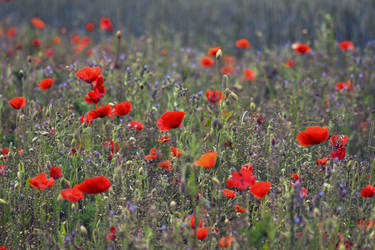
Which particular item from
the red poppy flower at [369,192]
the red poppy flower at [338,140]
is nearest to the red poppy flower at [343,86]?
the red poppy flower at [338,140]

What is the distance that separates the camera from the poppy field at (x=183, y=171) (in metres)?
1.79

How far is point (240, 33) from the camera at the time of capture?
6648 mm

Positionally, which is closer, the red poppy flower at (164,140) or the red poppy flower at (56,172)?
the red poppy flower at (56,172)

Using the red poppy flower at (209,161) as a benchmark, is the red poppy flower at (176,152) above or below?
below

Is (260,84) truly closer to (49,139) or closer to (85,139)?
(85,139)

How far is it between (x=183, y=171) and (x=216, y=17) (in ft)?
18.0

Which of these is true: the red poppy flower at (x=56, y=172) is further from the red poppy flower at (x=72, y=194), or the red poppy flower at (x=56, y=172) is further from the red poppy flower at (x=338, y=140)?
the red poppy flower at (x=338, y=140)

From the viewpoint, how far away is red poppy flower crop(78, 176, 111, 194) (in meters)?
1.77

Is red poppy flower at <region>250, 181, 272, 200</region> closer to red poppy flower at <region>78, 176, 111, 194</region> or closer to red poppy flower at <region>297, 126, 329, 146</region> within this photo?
red poppy flower at <region>297, 126, 329, 146</region>

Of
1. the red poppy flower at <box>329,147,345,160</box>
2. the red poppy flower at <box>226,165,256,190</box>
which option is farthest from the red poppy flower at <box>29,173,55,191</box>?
the red poppy flower at <box>329,147,345,160</box>

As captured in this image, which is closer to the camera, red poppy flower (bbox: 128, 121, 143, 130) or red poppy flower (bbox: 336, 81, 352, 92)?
red poppy flower (bbox: 128, 121, 143, 130)

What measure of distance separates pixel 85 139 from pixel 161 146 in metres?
0.48

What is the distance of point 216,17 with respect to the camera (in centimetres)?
688

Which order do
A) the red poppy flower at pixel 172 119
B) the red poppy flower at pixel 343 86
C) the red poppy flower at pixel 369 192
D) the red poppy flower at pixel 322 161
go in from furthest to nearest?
1. the red poppy flower at pixel 343 86
2. the red poppy flower at pixel 322 161
3. the red poppy flower at pixel 172 119
4. the red poppy flower at pixel 369 192
